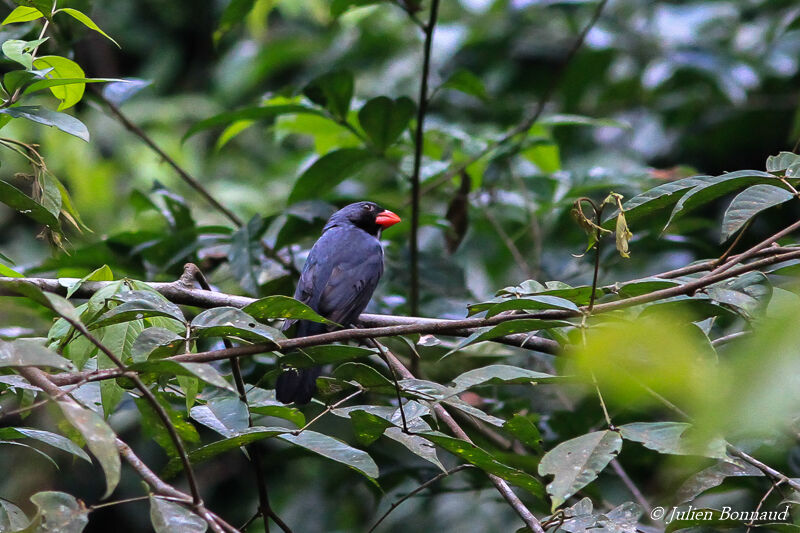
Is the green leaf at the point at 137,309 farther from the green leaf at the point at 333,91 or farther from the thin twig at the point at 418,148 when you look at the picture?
the green leaf at the point at 333,91

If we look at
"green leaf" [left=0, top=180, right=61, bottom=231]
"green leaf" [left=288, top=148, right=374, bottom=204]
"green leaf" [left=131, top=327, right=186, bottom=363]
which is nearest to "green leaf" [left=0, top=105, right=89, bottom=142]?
"green leaf" [left=0, top=180, right=61, bottom=231]

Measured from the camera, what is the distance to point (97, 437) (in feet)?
3.92

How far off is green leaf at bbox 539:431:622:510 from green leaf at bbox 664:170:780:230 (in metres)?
0.50

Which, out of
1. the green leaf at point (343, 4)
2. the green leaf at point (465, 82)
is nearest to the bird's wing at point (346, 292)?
the green leaf at point (465, 82)

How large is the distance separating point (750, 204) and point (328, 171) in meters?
2.05

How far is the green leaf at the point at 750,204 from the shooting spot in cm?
158

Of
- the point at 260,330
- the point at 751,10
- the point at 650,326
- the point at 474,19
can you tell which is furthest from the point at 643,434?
the point at 751,10

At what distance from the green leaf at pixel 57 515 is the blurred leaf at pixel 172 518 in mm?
117

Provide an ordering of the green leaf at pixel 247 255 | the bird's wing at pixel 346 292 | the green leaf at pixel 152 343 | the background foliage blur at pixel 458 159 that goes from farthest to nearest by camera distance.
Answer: the background foliage blur at pixel 458 159, the bird's wing at pixel 346 292, the green leaf at pixel 247 255, the green leaf at pixel 152 343

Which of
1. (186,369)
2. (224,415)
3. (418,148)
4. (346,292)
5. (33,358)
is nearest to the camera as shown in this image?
(33,358)

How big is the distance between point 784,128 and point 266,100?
342cm

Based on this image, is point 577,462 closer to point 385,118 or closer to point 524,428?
point 524,428

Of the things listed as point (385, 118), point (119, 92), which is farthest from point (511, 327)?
point (119, 92)

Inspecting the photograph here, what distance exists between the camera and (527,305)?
1.59 meters
